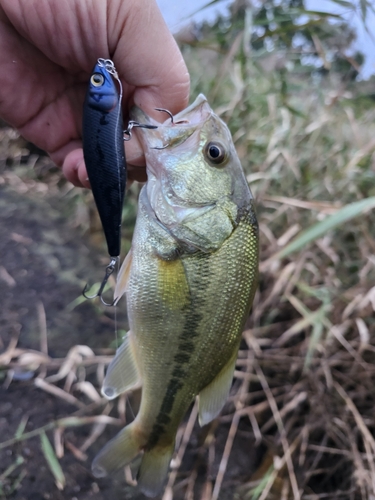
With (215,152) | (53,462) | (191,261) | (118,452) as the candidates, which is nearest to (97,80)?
(215,152)

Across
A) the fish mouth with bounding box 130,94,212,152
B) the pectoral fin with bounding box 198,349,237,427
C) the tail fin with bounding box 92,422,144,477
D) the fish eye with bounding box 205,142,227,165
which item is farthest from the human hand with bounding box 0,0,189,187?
the tail fin with bounding box 92,422,144,477

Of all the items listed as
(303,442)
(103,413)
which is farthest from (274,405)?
(103,413)

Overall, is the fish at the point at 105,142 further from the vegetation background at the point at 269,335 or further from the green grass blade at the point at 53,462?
the green grass blade at the point at 53,462

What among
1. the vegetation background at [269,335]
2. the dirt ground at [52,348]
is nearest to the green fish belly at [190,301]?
the vegetation background at [269,335]

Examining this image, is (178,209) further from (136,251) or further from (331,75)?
(331,75)

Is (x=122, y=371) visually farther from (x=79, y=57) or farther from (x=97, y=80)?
(x=79, y=57)

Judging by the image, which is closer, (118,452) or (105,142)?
(105,142)
